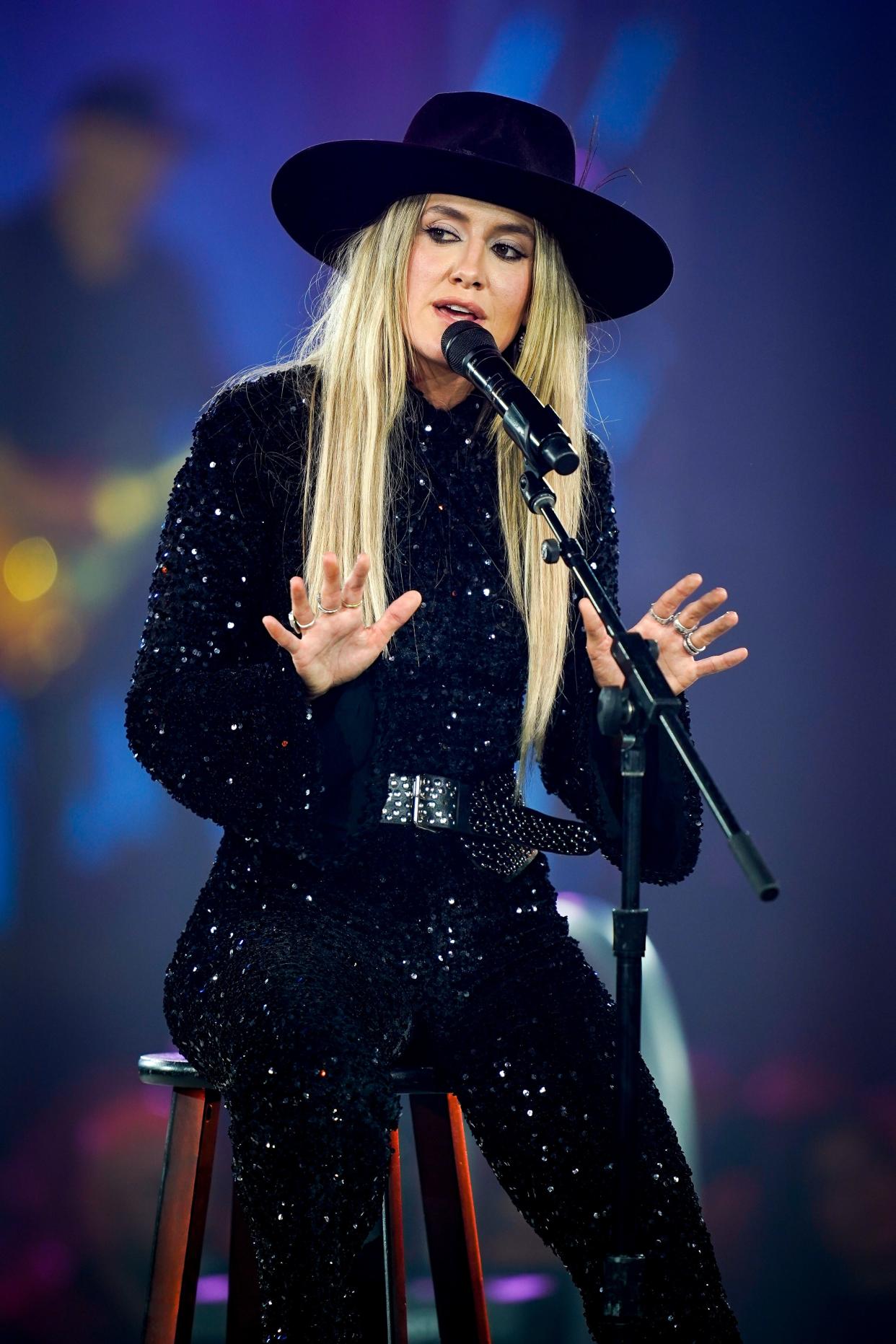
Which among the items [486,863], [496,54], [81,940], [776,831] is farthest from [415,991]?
[496,54]

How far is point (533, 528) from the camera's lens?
5.46 feet

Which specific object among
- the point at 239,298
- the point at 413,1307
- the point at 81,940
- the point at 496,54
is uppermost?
the point at 496,54

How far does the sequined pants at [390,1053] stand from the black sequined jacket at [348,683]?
8 cm

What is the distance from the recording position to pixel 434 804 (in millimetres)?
1486

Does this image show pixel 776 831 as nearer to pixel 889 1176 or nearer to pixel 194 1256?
pixel 889 1176

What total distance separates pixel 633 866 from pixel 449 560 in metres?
0.68

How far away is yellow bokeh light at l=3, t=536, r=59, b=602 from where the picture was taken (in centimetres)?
215

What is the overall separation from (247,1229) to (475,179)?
45.9 inches

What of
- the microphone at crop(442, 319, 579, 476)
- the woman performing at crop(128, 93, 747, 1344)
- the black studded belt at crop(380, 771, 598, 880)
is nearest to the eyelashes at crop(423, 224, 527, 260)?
the woman performing at crop(128, 93, 747, 1344)

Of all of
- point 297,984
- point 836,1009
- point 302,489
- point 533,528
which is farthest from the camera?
point 836,1009

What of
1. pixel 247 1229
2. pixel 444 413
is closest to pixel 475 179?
pixel 444 413

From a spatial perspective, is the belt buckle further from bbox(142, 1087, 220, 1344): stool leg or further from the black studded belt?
bbox(142, 1087, 220, 1344): stool leg

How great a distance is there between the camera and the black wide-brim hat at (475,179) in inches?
62.4

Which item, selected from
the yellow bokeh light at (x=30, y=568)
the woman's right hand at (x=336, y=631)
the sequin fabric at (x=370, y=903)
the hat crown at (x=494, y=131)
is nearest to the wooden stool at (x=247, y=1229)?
the sequin fabric at (x=370, y=903)
